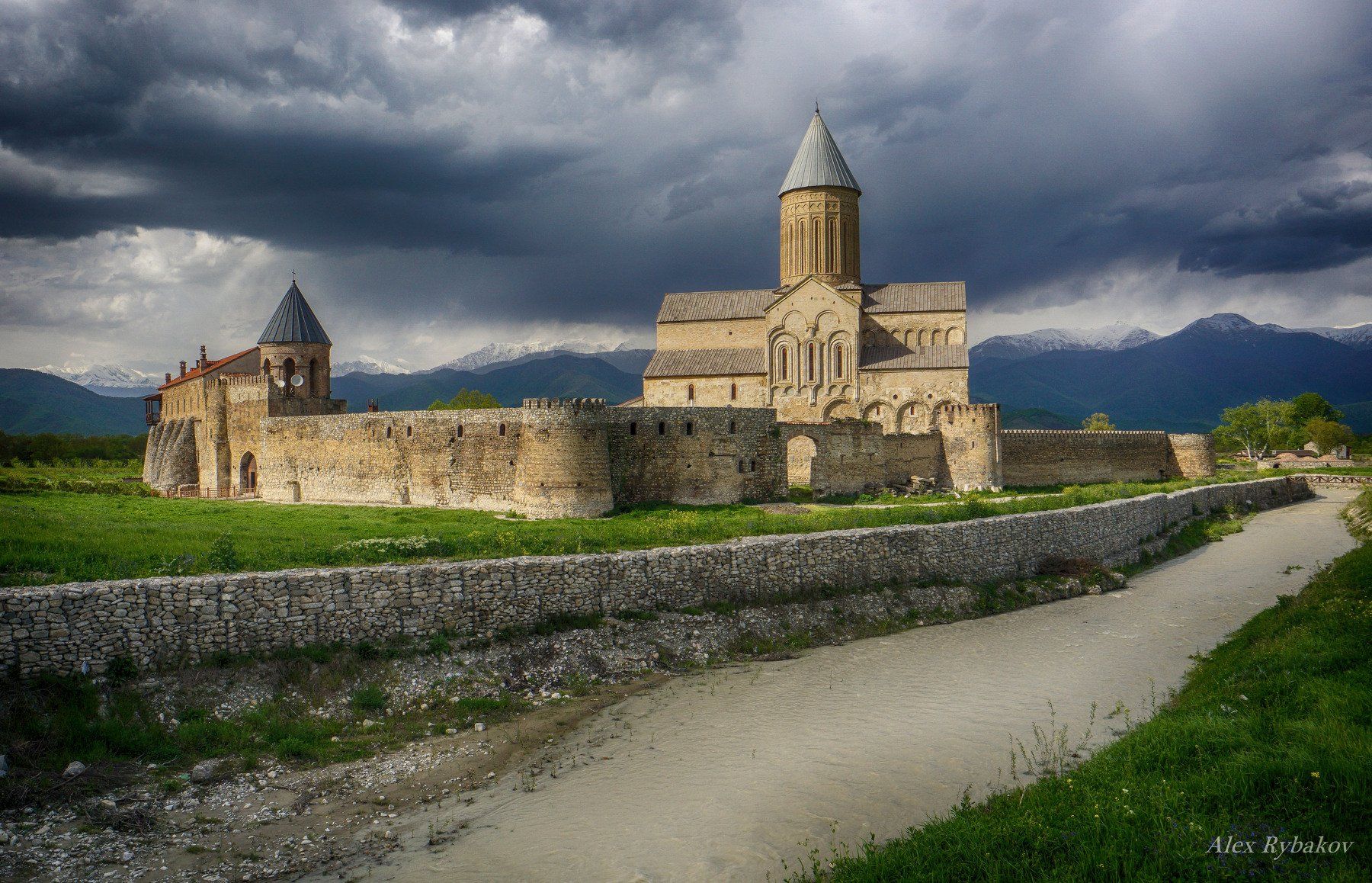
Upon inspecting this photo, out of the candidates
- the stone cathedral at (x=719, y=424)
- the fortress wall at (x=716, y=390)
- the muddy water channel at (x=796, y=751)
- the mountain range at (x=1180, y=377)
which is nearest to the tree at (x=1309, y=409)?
the stone cathedral at (x=719, y=424)

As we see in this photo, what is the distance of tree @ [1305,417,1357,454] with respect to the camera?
174 ft

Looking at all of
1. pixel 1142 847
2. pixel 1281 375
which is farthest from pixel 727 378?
pixel 1281 375

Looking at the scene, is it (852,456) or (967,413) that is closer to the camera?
(852,456)

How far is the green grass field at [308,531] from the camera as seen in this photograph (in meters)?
9.95

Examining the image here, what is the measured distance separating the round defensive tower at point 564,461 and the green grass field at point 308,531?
0.75 meters

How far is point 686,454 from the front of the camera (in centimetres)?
2105

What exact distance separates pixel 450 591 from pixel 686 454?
11.1 meters

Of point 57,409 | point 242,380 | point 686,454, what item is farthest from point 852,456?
point 57,409

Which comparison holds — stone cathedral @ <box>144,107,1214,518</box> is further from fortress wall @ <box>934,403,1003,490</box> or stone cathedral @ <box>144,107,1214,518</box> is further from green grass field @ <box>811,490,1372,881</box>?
green grass field @ <box>811,490,1372,881</box>

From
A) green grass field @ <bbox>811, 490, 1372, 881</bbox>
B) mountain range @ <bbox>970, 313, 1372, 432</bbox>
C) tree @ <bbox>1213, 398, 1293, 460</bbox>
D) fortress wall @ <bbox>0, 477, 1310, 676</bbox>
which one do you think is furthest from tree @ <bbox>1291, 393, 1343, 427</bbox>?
mountain range @ <bbox>970, 313, 1372, 432</bbox>

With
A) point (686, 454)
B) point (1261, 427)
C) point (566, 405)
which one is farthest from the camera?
point (1261, 427)

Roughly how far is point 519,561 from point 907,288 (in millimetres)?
27991

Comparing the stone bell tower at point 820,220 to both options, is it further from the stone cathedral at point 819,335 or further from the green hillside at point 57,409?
the green hillside at point 57,409

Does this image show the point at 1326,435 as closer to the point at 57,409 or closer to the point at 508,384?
the point at 508,384
